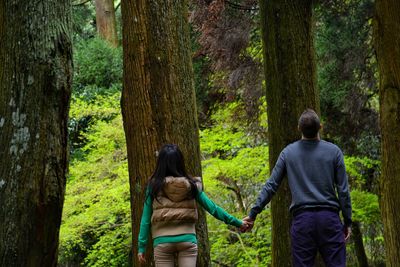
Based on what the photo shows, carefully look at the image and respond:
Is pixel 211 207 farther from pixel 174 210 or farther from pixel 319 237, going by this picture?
pixel 319 237

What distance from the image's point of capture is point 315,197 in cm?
502

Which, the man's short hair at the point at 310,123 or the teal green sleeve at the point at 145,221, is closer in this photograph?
the teal green sleeve at the point at 145,221

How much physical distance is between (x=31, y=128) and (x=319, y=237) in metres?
2.51

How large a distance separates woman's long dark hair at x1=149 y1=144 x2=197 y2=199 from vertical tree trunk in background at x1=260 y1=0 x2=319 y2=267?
2.38 meters

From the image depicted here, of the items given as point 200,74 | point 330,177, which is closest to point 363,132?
point 200,74

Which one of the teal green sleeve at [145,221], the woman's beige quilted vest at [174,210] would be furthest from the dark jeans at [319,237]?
the teal green sleeve at [145,221]

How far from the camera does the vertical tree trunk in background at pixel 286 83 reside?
Answer: 22.7 ft

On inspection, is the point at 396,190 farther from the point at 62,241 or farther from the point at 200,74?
the point at 200,74

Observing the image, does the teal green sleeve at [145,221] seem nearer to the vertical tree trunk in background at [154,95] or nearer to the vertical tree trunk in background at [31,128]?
the vertical tree trunk in background at [154,95]

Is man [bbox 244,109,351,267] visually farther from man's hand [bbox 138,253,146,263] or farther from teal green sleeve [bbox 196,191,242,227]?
man's hand [bbox 138,253,146,263]

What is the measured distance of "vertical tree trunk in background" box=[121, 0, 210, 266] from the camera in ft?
17.0

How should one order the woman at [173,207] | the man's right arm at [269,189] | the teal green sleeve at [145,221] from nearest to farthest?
1. the woman at [173,207]
2. the teal green sleeve at [145,221]
3. the man's right arm at [269,189]

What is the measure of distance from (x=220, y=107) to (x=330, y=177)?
12.2 meters

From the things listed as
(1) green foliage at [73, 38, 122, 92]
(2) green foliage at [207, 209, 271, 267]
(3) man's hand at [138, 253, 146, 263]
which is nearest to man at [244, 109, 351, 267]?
(3) man's hand at [138, 253, 146, 263]
